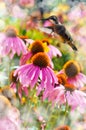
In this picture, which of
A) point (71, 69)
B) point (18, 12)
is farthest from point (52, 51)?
point (18, 12)

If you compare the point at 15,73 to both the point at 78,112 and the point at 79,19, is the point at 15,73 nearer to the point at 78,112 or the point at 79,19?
the point at 78,112

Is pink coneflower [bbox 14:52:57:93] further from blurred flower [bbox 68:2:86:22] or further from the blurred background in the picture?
blurred flower [bbox 68:2:86:22]

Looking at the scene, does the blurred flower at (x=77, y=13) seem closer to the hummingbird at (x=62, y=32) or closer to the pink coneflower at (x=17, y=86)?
the hummingbird at (x=62, y=32)

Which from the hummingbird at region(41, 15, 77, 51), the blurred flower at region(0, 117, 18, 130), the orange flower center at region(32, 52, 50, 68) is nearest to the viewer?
the blurred flower at region(0, 117, 18, 130)

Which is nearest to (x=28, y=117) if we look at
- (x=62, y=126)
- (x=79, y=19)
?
(x=62, y=126)

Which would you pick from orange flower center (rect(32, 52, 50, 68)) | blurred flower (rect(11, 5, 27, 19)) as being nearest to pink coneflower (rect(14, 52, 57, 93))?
orange flower center (rect(32, 52, 50, 68))

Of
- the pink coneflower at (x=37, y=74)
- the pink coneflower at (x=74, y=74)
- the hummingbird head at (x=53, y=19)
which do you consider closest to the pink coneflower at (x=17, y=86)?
the pink coneflower at (x=37, y=74)
